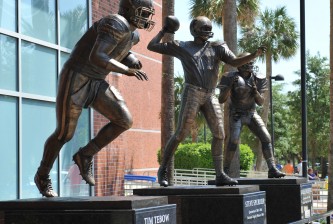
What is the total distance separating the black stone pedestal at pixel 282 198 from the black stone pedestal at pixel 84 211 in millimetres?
4802

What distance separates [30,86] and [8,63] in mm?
670

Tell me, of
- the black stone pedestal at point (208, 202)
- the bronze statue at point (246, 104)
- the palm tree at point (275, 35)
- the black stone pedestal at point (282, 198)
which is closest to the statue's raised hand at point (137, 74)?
the black stone pedestal at point (208, 202)

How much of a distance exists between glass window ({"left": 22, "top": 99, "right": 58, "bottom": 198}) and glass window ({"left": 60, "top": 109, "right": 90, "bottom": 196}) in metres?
0.70

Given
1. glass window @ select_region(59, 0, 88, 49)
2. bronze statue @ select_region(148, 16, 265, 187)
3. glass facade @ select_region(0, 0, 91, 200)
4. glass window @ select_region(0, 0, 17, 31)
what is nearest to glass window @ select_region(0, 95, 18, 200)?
glass facade @ select_region(0, 0, 91, 200)

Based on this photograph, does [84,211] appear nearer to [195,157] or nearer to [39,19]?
[39,19]

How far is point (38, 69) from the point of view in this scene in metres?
12.4

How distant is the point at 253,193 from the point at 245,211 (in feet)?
1.33

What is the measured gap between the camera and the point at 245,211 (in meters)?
9.04

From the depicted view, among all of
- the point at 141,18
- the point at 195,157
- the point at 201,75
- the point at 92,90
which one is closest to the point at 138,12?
the point at 141,18

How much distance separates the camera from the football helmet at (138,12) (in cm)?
732

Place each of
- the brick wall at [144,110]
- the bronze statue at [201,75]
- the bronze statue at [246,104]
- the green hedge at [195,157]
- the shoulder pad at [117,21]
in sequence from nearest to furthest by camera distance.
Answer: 1. the shoulder pad at [117,21]
2. the bronze statue at [201,75]
3. the bronze statue at [246,104]
4. the green hedge at [195,157]
5. the brick wall at [144,110]

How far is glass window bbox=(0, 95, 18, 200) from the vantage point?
Result: 1143cm

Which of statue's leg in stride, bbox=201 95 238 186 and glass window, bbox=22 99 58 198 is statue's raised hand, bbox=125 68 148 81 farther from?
glass window, bbox=22 99 58 198

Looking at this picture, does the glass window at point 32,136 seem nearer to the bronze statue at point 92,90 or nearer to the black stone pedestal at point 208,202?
the black stone pedestal at point 208,202
